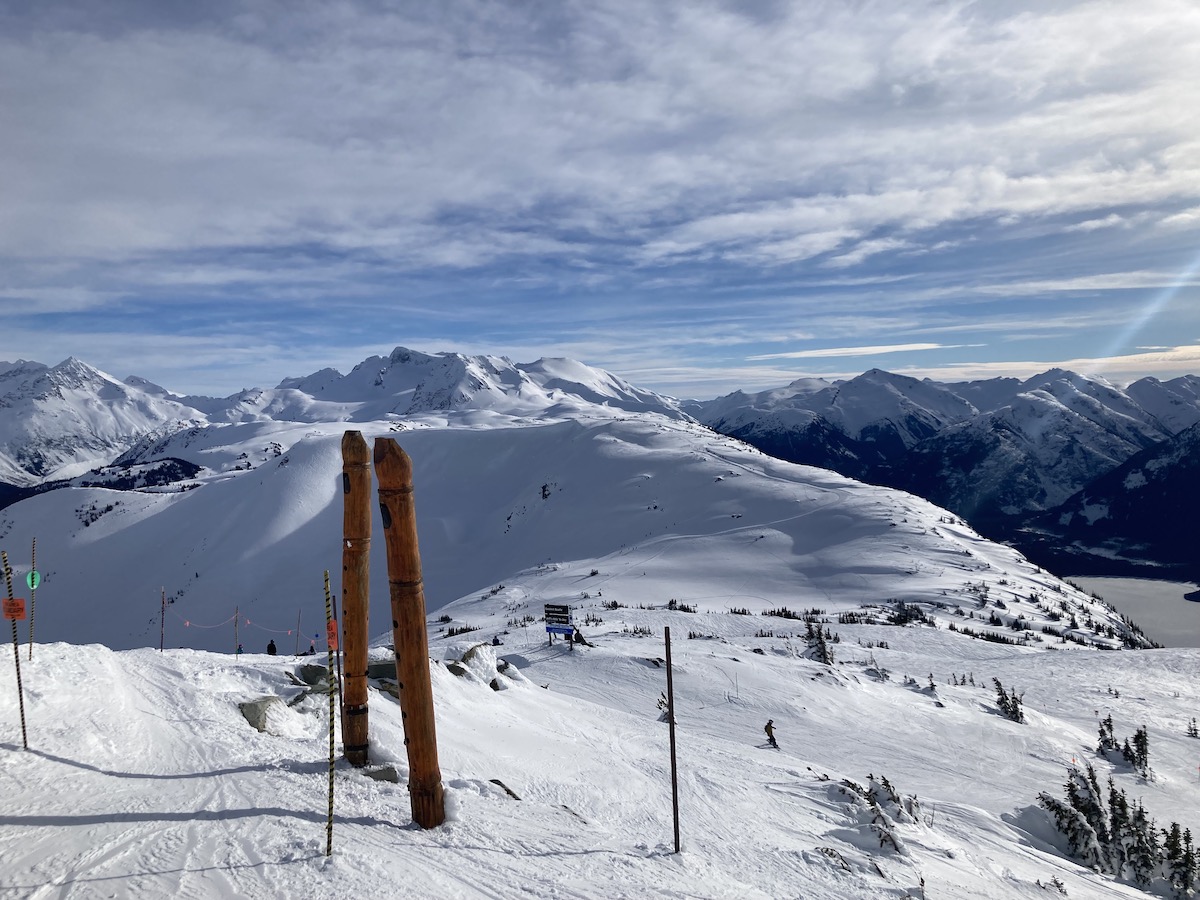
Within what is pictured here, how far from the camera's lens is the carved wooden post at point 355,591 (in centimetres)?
861

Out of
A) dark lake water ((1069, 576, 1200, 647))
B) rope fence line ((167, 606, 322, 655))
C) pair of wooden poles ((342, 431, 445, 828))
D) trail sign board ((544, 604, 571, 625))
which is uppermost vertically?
pair of wooden poles ((342, 431, 445, 828))

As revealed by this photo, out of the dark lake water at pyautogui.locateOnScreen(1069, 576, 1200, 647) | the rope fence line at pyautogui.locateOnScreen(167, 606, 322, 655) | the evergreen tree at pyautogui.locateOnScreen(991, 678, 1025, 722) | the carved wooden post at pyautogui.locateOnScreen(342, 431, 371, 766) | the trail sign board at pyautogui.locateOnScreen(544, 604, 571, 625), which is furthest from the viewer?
the dark lake water at pyautogui.locateOnScreen(1069, 576, 1200, 647)

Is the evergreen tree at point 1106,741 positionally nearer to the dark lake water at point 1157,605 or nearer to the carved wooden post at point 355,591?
the carved wooden post at point 355,591

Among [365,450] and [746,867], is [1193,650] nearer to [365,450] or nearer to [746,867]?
[746,867]

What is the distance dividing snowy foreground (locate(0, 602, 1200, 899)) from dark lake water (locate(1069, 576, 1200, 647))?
82.2 meters

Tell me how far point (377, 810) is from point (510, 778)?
12.3 feet

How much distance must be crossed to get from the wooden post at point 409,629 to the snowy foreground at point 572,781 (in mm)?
473

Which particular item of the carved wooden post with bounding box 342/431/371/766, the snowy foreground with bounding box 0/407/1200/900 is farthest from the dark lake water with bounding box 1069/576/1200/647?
the carved wooden post with bounding box 342/431/371/766

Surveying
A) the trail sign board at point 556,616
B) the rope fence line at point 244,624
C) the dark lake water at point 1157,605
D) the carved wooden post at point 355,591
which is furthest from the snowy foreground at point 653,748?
the dark lake water at point 1157,605

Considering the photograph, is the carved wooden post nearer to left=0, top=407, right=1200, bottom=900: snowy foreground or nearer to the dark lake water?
left=0, top=407, right=1200, bottom=900: snowy foreground

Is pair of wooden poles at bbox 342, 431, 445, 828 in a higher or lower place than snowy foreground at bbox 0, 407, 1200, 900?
higher

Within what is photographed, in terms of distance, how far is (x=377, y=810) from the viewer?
7.59 metres

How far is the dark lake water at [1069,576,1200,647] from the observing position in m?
86.9

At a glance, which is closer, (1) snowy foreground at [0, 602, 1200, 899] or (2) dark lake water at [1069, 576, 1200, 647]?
(1) snowy foreground at [0, 602, 1200, 899]
